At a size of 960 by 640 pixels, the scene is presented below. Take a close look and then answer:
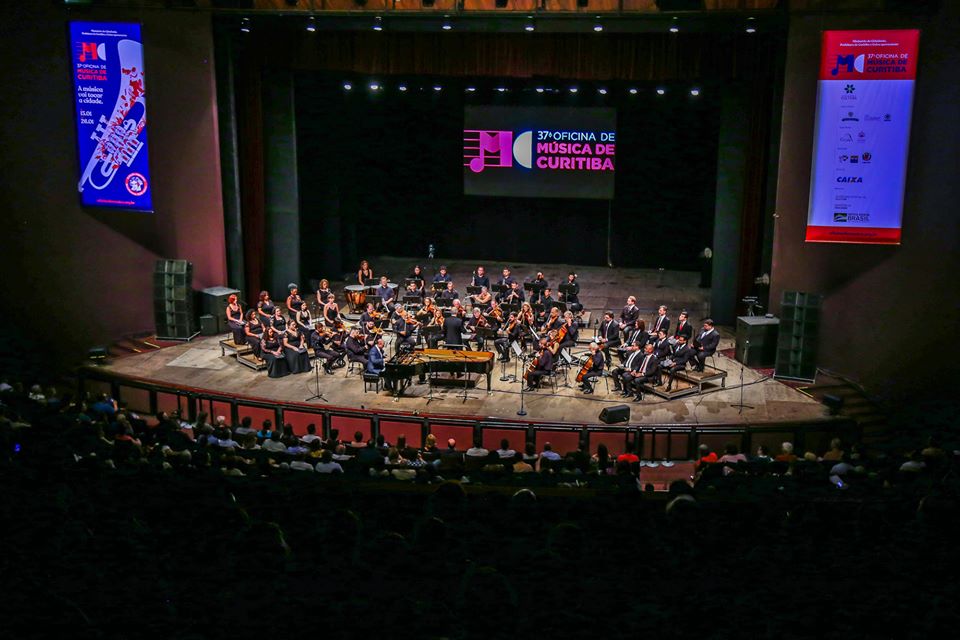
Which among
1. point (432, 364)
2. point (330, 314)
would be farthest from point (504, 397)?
point (330, 314)

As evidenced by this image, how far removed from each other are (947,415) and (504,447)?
7.28m

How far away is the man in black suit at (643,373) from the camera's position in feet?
52.3

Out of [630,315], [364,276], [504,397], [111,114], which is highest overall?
[111,114]

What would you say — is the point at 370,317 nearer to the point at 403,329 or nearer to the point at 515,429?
the point at 403,329

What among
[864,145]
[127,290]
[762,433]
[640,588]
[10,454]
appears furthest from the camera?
[127,290]

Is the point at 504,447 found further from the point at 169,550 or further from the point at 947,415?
the point at 947,415

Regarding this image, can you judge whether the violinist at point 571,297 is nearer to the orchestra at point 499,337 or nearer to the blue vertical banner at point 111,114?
the orchestra at point 499,337

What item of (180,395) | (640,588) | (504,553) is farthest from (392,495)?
(180,395)

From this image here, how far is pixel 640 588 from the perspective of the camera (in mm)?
7129

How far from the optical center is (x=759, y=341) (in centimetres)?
1781

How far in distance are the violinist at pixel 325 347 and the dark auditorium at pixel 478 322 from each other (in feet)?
0.19

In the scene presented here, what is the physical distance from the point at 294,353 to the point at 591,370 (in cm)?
528

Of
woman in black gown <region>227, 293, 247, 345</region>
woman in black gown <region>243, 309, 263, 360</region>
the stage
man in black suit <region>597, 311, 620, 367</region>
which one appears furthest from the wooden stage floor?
man in black suit <region>597, 311, 620, 367</region>

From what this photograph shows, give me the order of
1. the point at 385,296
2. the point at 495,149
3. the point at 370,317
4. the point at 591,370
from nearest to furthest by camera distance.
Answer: the point at 591,370 < the point at 370,317 < the point at 385,296 < the point at 495,149
